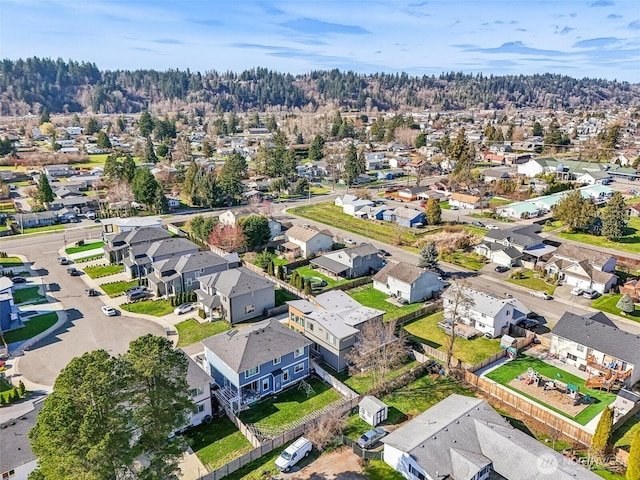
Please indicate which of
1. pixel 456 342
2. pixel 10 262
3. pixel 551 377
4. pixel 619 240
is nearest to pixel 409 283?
pixel 456 342

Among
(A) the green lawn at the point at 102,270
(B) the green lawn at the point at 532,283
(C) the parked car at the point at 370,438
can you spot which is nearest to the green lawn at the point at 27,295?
(A) the green lawn at the point at 102,270

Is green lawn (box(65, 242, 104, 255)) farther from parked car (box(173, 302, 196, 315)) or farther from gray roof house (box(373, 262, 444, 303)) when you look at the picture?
gray roof house (box(373, 262, 444, 303))

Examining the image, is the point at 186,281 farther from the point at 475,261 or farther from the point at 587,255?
the point at 587,255

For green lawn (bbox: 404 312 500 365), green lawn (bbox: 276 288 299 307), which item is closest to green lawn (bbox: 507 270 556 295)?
green lawn (bbox: 404 312 500 365)

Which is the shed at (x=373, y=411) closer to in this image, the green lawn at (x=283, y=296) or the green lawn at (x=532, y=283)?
the green lawn at (x=283, y=296)

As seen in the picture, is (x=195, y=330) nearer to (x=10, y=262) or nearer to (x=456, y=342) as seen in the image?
(x=456, y=342)

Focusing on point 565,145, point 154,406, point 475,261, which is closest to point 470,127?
point 565,145
